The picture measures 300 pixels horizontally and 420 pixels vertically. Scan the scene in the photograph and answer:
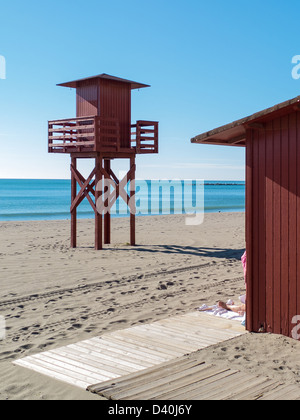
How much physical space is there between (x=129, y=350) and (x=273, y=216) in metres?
2.69

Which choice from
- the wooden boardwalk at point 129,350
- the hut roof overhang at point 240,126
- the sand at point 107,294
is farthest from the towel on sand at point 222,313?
the hut roof overhang at point 240,126

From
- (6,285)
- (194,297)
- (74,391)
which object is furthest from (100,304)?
(74,391)

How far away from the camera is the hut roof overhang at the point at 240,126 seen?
22.1 ft

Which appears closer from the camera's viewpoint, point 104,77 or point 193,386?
point 193,386

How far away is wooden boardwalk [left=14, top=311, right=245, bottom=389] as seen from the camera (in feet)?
19.3

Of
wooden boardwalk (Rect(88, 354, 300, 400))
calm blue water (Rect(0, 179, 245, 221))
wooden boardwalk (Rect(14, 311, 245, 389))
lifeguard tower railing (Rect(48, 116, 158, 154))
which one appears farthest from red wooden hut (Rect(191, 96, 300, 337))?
calm blue water (Rect(0, 179, 245, 221))

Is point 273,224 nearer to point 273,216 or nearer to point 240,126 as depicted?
point 273,216

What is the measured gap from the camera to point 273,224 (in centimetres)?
722

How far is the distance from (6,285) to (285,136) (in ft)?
23.0

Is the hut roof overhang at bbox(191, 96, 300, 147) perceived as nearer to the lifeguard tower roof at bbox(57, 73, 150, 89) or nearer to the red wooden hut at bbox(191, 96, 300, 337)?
the red wooden hut at bbox(191, 96, 300, 337)

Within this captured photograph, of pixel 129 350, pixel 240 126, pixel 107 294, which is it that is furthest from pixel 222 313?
pixel 240 126

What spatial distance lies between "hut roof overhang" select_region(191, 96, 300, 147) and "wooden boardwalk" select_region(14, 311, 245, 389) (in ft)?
9.56

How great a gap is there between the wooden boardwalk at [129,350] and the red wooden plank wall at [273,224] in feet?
2.13
